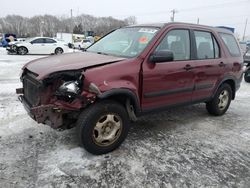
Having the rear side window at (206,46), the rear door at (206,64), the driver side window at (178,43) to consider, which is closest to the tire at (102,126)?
the driver side window at (178,43)

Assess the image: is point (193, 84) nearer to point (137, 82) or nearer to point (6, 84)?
point (137, 82)

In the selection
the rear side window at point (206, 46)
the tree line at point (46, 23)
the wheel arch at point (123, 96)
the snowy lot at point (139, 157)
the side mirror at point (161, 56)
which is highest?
the tree line at point (46, 23)

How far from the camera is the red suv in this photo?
9.80 feet

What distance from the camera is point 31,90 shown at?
332cm

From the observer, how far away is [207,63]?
4.47 metres

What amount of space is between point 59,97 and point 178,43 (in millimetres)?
2261

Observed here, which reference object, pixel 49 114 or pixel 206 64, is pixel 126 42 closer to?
pixel 206 64

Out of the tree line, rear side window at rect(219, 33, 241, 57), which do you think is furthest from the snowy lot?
the tree line

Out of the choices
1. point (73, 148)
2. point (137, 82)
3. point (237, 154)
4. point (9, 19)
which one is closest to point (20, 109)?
point (73, 148)

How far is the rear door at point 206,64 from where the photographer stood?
4.36 meters

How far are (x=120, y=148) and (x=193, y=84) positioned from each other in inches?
71.0

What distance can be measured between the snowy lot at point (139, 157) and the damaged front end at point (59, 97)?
1.94 ft

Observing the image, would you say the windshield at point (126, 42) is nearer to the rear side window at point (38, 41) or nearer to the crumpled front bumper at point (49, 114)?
the crumpled front bumper at point (49, 114)

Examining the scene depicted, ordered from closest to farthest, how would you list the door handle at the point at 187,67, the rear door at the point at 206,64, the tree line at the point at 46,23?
the door handle at the point at 187,67 → the rear door at the point at 206,64 → the tree line at the point at 46,23
